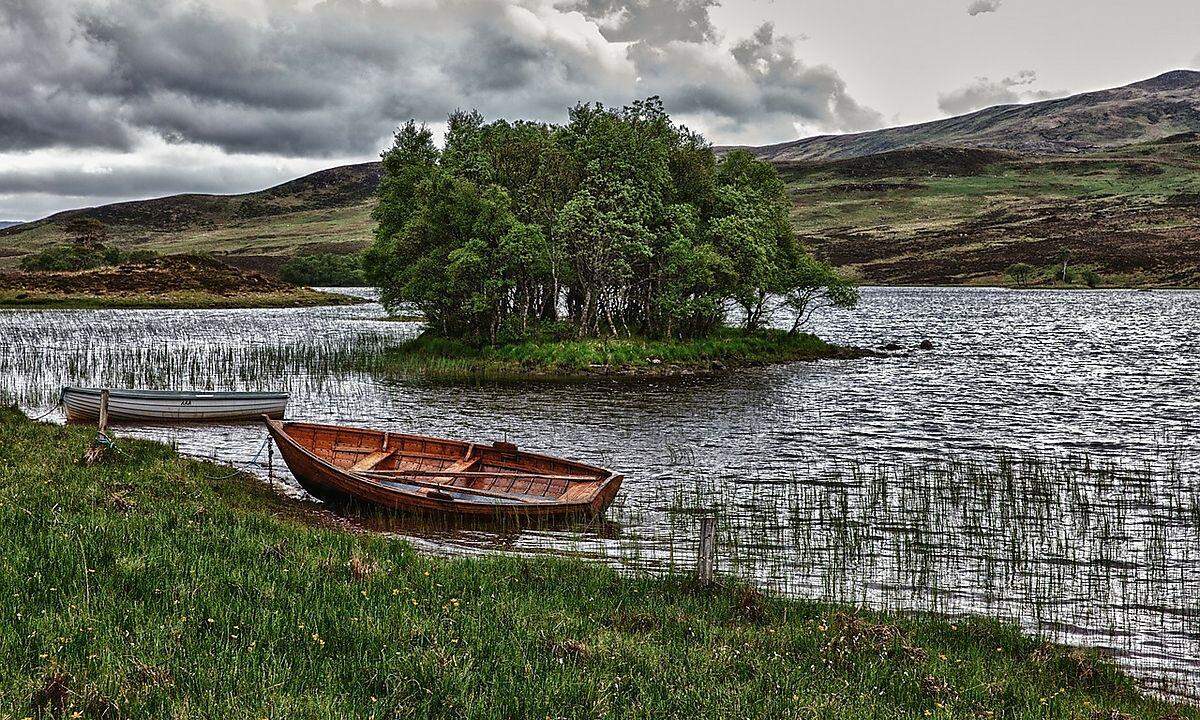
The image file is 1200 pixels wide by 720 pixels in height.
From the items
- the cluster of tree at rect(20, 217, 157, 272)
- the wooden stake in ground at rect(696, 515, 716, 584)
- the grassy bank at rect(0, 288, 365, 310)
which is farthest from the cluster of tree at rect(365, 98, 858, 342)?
the cluster of tree at rect(20, 217, 157, 272)

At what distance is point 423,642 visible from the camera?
8.97 m

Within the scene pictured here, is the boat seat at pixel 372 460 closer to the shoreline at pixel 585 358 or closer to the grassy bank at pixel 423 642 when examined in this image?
the grassy bank at pixel 423 642

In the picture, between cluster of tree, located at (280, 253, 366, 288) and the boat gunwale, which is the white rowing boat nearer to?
the boat gunwale

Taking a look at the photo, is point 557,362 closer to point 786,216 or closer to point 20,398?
point 786,216

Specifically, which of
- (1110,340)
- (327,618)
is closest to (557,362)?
(327,618)

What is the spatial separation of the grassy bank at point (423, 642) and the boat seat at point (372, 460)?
7644 mm

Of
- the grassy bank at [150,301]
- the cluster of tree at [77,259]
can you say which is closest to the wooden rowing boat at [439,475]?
the grassy bank at [150,301]

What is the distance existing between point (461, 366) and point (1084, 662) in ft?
135

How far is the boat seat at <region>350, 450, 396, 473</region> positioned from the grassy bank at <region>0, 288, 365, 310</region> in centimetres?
9837

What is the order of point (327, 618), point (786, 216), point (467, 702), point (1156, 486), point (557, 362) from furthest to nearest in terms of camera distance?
point (786, 216)
point (557, 362)
point (1156, 486)
point (327, 618)
point (467, 702)

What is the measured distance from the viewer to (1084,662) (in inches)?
421

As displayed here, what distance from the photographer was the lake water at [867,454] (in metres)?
14.6

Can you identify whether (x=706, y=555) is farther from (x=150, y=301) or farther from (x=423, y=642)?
(x=150, y=301)

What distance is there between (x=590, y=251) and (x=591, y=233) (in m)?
1.59
